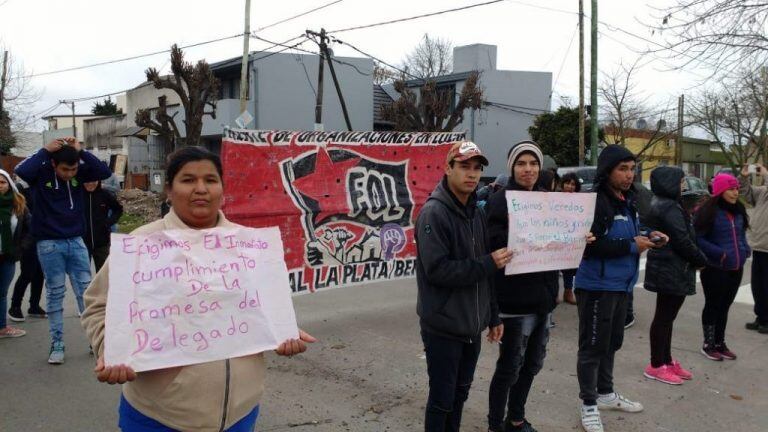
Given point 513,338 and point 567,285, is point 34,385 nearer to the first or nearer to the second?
point 513,338

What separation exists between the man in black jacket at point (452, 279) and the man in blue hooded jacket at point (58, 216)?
3.39 m

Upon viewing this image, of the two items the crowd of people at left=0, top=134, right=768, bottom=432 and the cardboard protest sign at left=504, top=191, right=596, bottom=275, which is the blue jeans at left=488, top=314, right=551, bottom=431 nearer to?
the crowd of people at left=0, top=134, right=768, bottom=432

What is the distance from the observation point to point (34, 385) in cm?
462

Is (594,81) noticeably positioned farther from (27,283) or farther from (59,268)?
(59,268)

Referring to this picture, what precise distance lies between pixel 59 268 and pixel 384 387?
2968 millimetres

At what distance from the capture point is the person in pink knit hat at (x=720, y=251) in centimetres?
532

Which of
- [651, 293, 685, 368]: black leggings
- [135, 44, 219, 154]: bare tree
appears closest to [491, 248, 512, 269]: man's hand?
[651, 293, 685, 368]: black leggings

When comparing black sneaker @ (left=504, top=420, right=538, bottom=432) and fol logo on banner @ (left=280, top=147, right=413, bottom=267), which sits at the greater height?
fol logo on banner @ (left=280, top=147, right=413, bottom=267)

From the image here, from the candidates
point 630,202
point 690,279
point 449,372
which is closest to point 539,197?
point 630,202

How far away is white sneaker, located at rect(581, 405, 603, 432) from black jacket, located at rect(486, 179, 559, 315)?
0.92 m

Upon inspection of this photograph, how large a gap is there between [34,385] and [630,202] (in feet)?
15.7

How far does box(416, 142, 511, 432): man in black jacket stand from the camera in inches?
118

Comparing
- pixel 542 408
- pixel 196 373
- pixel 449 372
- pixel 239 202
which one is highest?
pixel 239 202

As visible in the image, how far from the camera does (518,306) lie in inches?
136
